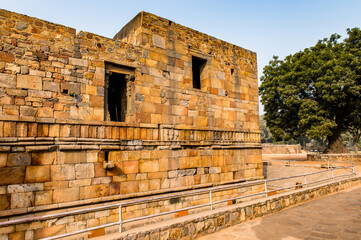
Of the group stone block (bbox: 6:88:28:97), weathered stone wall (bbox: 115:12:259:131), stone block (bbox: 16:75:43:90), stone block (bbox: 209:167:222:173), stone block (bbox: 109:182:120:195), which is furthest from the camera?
stone block (bbox: 209:167:222:173)

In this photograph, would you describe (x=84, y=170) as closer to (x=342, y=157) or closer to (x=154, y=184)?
(x=154, y=184)

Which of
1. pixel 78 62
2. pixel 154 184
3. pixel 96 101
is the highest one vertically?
pixel 78 62

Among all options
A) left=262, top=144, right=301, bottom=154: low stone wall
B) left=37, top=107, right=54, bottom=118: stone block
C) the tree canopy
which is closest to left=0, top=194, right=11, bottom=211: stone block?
left=37, top=107, right=54, bottom=118: stone block

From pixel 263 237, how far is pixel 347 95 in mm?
19923

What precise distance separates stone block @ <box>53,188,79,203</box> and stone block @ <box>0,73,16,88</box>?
103 inches

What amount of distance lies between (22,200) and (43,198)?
0.41 meters

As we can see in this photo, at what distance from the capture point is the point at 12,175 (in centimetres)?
534

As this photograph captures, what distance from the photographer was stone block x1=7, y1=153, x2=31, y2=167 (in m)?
Result: 5.35

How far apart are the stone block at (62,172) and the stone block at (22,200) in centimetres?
57

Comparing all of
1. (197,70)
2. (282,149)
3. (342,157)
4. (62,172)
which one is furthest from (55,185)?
(282,149)

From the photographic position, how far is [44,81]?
5.99m

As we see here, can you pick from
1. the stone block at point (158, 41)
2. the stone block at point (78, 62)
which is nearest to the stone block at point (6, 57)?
the stone block at point (78, 62)

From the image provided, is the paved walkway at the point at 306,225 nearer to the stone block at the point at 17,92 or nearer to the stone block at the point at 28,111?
the stone block at the point at 28,111

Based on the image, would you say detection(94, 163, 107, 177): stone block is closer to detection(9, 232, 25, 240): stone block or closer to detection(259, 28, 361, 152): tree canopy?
detection(9, 232, 25, 240): stone block
